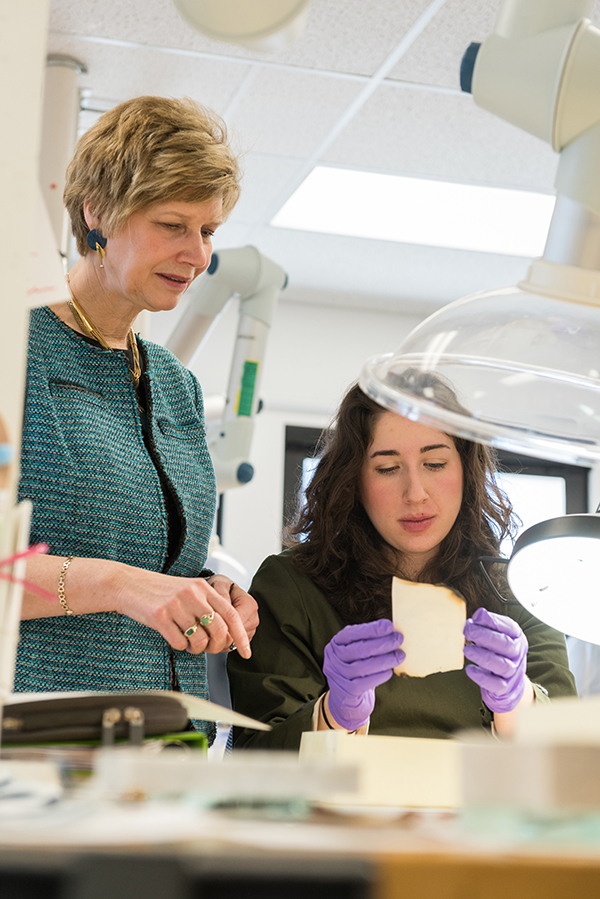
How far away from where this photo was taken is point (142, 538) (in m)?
1.24

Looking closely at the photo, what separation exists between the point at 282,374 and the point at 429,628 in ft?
11.4

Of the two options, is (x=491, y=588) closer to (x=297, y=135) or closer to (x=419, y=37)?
Answer: (x=419, y=37)

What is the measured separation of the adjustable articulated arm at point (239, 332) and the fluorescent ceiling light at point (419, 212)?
72 cm

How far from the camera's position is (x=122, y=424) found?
129cm

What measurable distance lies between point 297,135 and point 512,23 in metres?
2.36

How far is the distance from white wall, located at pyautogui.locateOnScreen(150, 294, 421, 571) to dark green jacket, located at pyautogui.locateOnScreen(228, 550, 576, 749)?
275cm

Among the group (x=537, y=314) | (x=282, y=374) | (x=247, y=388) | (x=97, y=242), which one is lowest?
(x=537, y=314)

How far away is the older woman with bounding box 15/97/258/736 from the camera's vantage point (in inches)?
45.2

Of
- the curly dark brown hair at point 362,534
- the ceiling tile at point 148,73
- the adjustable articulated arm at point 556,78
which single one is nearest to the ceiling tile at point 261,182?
the ceiling tile at point 148,73

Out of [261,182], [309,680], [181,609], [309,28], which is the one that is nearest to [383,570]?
[309,680]

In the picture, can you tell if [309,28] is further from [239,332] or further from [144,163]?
[144,163]

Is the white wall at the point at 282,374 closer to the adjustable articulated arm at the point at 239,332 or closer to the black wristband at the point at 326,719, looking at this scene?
the adjustable articulated arm at the point at 239,332

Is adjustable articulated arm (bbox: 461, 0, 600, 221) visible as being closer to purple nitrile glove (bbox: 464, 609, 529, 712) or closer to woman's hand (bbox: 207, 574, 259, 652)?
purple nitrile glove (bbox: 464, 609, 529, 712)

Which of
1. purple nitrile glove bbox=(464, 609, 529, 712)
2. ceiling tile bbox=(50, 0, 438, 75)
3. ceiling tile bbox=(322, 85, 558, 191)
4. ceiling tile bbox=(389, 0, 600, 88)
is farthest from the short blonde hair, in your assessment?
ceiling tile bbox=(322, 85, 558, 191)
